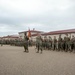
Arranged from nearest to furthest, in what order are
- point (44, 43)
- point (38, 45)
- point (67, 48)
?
point (38, 45)
point (67, 48)
point (44, 43)

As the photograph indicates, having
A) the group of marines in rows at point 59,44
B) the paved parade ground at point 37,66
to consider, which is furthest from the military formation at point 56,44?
the paved parade ground at point 37,66

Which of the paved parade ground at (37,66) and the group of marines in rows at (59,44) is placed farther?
the group of marines in rows at (59,44)

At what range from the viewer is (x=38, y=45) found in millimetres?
21391

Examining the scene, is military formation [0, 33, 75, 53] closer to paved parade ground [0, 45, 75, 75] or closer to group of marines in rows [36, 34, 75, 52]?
group of marines in rows [36, 34, 75, 52]

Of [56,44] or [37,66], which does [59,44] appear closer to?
[56,44]

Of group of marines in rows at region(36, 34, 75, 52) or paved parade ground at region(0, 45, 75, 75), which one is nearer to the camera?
paved parade ground at region(0, 45, 75, 75)

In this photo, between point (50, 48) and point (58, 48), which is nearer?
point (58, 48)

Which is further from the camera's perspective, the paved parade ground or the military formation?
the military formation

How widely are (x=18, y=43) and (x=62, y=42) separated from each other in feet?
78.4

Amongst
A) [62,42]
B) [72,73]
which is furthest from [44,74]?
[62,42]

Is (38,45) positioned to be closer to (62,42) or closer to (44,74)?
(62,42)

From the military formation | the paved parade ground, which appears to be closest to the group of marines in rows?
the military formation

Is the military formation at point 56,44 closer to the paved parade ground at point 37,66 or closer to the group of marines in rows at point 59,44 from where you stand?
the group of marines in rows at point 59,44

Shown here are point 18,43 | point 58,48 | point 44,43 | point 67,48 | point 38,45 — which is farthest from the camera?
point 18,43
